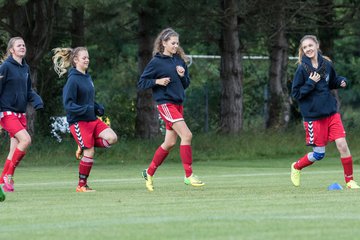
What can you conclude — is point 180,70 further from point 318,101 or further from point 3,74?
point 3,74

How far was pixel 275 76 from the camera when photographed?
35.6m

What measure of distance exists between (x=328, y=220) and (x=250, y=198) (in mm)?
2910

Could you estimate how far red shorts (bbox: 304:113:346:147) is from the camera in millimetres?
14969

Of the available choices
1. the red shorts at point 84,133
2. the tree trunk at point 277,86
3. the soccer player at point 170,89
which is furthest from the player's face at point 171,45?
the tree trunk at point 277,86

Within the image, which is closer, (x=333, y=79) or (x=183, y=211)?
(x=183, y=211)

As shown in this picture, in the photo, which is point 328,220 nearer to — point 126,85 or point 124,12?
point 124,12

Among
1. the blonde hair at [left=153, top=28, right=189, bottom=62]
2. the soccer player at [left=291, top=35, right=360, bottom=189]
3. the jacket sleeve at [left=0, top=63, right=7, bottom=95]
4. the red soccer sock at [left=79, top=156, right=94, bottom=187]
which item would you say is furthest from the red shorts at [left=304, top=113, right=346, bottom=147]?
the jacket sleeve at [left=0, top=63, right=7, bottom=95]

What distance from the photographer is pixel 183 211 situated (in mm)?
10938

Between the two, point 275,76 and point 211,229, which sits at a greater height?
point 211,229

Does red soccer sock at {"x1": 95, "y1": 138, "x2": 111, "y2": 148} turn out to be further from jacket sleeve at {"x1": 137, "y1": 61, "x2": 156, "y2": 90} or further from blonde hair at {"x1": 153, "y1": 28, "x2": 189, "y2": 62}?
blonde hair at {"x1": 153, "y1": 28, "x2": 189, "y2": 62}

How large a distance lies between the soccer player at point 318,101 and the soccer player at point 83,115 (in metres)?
2.62

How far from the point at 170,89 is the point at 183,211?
185 inches

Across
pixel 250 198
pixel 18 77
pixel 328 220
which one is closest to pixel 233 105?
pixel 18 77

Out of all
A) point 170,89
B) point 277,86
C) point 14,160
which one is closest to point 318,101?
point 170,89
